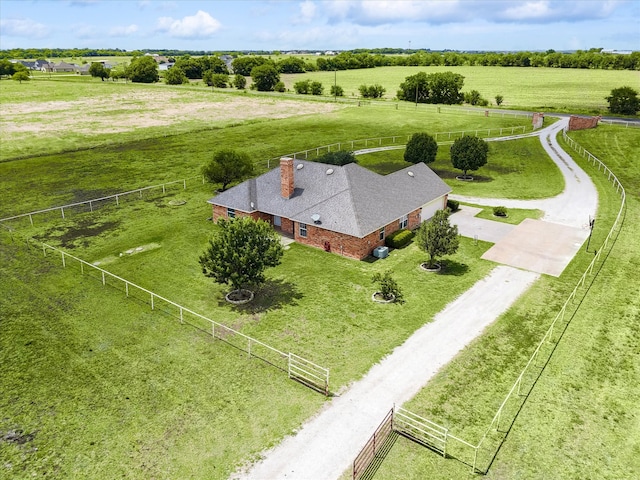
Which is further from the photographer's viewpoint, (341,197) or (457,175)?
(457,175)

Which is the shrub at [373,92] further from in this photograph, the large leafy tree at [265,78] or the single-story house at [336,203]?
the single-story house at [336,203]

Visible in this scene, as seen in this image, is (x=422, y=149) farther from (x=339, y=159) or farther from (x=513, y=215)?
(x=513, y=215)

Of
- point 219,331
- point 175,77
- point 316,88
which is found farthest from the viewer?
point 175,77

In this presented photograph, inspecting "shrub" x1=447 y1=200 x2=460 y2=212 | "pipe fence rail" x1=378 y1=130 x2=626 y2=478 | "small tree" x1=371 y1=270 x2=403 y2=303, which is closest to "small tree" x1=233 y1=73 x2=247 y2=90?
"shrub" x1=447 y1=200 x2=460 y2=212

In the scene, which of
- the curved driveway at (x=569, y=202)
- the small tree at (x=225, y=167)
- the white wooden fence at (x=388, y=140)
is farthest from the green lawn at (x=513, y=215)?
the white wooden fence at (x=388, y=140)

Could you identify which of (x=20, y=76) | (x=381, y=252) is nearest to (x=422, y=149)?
(x=381, y=252)

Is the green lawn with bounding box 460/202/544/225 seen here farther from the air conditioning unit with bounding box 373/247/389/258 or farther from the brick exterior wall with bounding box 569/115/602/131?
the brick exterior wall with bounding box 569/115/602/131
